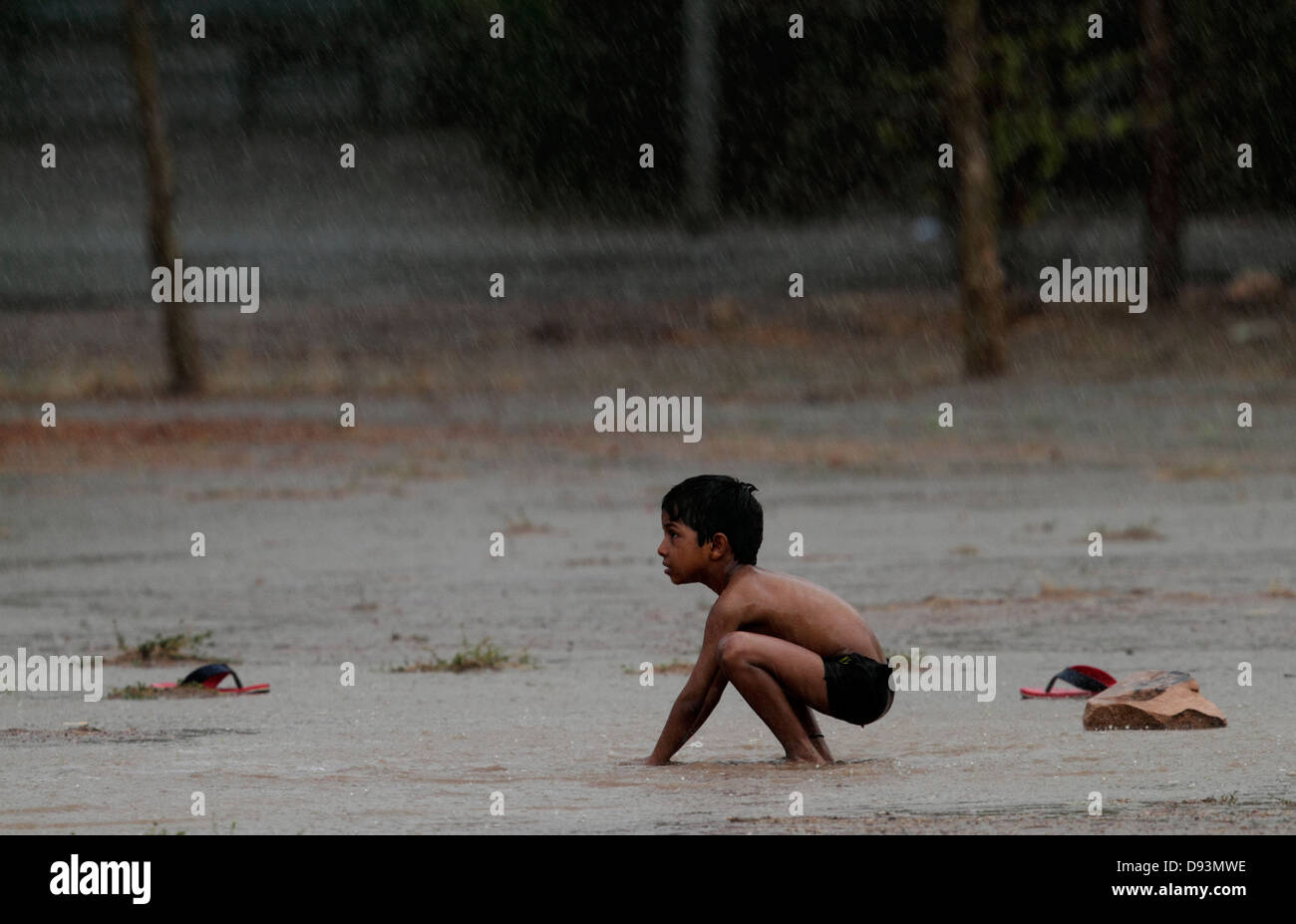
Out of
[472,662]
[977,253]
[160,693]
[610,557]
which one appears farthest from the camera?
[977,253]

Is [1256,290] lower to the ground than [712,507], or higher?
higher

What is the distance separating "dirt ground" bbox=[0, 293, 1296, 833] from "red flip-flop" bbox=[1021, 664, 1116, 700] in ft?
0.33

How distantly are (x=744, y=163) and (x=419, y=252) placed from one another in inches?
181

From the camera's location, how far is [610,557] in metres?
15.6

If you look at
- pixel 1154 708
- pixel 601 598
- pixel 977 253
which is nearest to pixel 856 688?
pixel 1154 708

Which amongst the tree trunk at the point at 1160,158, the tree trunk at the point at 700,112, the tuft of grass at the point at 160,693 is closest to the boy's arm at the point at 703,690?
the tuft of grass at the point at 160,693

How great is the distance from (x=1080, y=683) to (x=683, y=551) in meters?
2.59

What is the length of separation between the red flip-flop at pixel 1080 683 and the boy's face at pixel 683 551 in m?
2.36

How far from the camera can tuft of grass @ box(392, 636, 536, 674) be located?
11583 mm

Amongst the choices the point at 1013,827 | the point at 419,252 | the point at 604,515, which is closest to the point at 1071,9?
the point at 419,252

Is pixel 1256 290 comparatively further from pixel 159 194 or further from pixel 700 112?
pixel 159 194

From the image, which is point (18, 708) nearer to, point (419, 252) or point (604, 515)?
point (604, 515)

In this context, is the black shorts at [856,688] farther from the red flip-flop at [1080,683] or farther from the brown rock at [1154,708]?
the red flip-flop at [1080,683]
